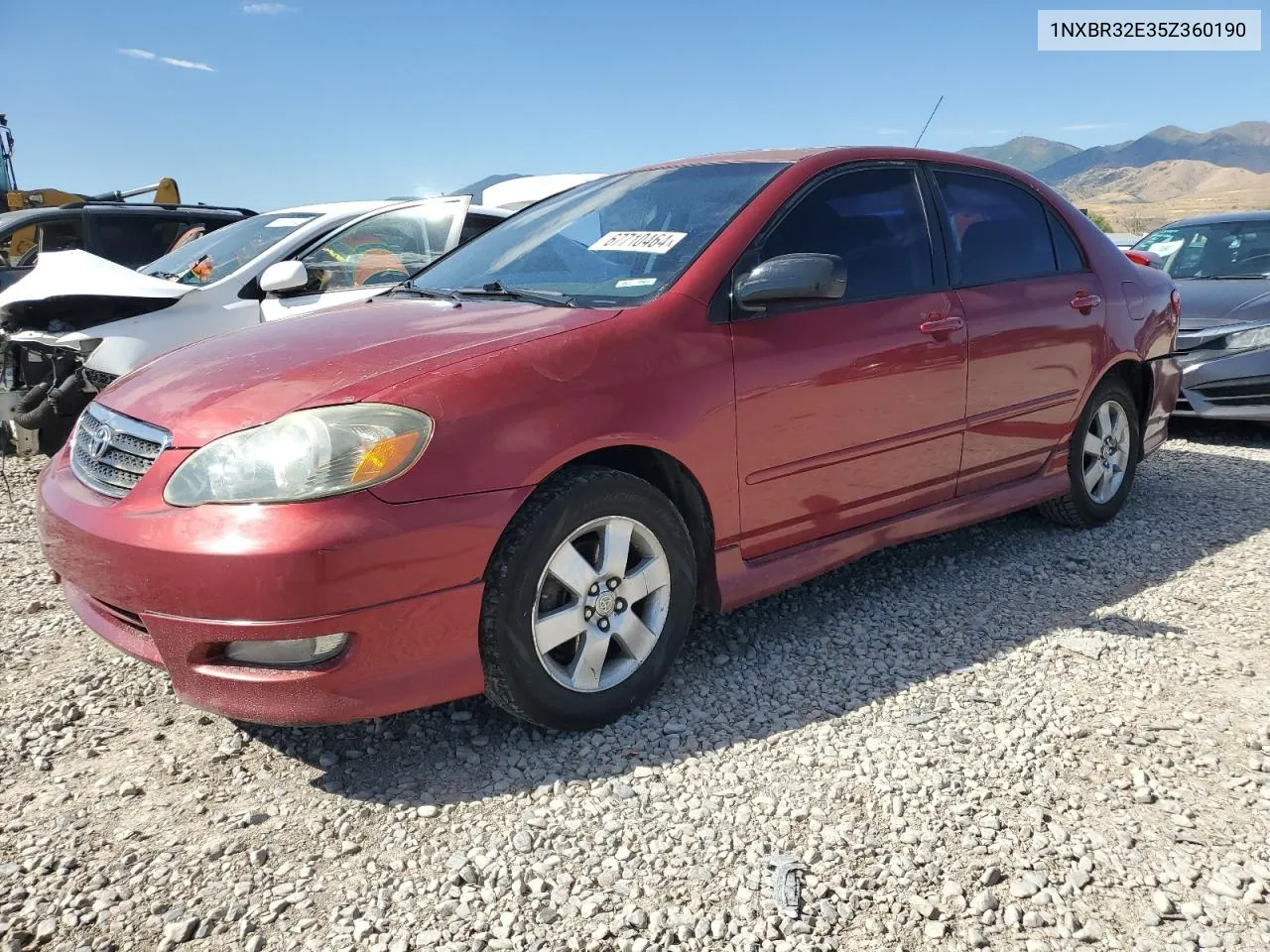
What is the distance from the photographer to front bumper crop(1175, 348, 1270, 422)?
6168 millimetres

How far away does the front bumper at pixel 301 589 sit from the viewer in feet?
7.32

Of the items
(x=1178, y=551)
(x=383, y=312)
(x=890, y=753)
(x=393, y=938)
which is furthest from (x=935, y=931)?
(x=1178, y=551)

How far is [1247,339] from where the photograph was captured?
6.24 m

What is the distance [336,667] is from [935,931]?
1.46 metres

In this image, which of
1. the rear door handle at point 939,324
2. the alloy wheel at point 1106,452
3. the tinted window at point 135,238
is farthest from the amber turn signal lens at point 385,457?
the tinted window at point 135,238

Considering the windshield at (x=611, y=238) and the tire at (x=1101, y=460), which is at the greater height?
the windshield at (x=611, y=238)

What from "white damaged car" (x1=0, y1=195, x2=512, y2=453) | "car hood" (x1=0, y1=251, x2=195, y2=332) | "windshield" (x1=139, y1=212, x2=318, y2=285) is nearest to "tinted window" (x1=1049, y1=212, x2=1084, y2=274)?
"white damaged car" (x1=0, y1=195, x2=512, y2=453)

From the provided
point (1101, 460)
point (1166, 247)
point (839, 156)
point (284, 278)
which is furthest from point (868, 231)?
point (1166, 247)

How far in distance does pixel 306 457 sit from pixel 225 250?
444cm

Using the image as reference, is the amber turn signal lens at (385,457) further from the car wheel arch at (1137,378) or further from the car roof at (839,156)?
the car wheel arch at (1137,378)

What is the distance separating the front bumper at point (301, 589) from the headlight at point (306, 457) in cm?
4

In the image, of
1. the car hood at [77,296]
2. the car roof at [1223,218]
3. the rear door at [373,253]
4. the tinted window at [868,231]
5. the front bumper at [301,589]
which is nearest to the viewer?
the front bumper at [301,589]

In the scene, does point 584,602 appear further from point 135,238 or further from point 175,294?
point 135,238

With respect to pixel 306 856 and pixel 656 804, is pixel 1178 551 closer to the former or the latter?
pixel 656 804
